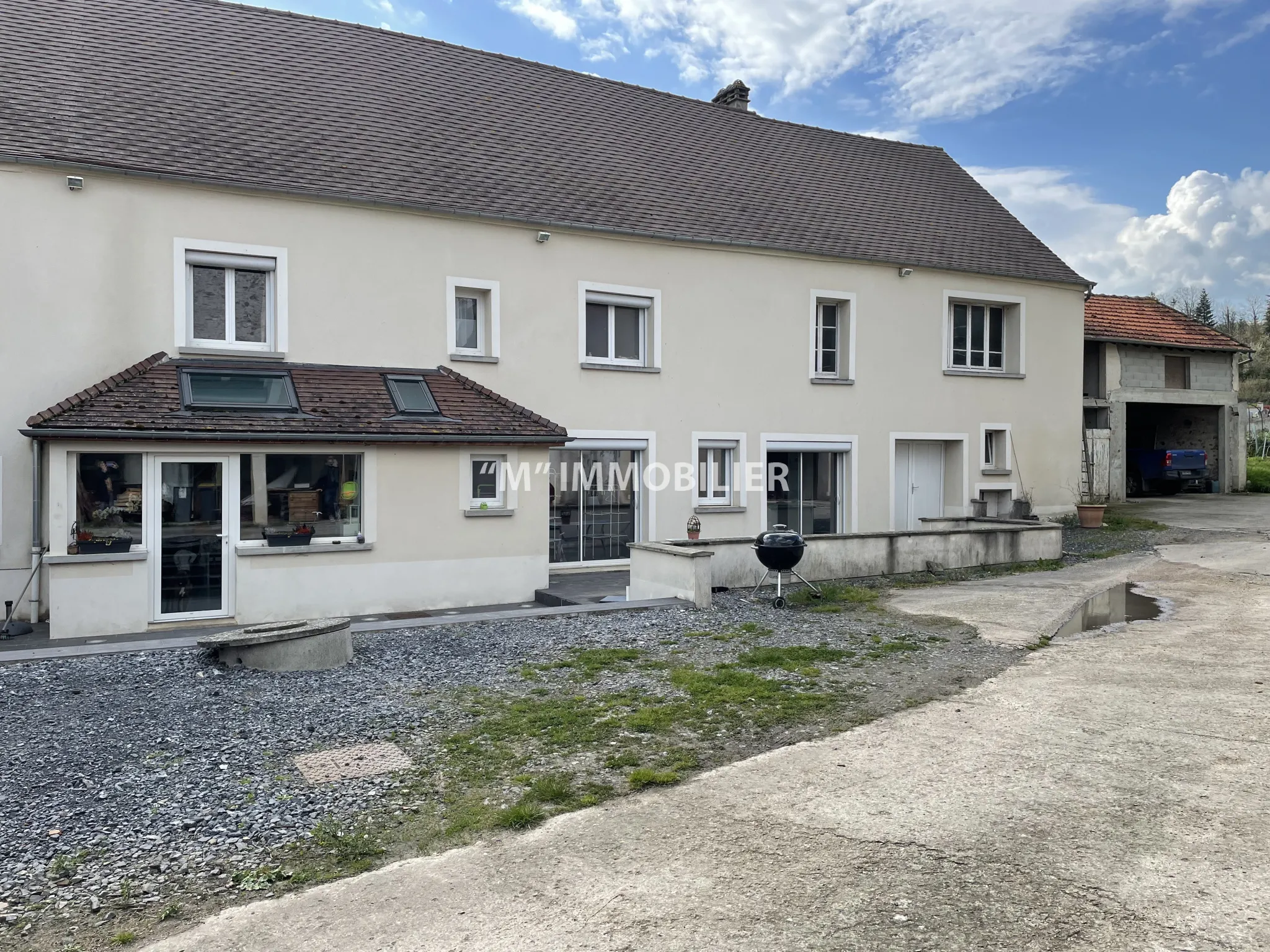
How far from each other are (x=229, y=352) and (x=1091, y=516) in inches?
696

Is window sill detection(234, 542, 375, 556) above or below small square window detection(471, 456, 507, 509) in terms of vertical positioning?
below

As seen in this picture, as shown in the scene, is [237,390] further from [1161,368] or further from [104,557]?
[1161,368]

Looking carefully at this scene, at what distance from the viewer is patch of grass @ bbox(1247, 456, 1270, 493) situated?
96.6 feet

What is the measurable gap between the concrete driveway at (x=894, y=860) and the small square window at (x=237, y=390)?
8.96 metres

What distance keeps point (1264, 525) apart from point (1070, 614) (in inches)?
453

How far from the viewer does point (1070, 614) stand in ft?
38.8

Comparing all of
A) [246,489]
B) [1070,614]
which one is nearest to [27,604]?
[246,489]

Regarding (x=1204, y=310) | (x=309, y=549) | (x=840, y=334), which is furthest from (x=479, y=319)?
(x=1204, y=310)

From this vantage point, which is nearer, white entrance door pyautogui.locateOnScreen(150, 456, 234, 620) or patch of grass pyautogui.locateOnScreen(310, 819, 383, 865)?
patch of grass pyautogui.locateOnScreen(310, 819, 383, 865)

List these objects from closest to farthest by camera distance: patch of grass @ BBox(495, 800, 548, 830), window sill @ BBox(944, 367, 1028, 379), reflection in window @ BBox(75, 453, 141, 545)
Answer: patch of grass @ BBox(495, 800, 548, 830) < reflection in window @ BBox(75, 453, 141, 545) < window sill @ BBox(944, 367, 1028, 379)

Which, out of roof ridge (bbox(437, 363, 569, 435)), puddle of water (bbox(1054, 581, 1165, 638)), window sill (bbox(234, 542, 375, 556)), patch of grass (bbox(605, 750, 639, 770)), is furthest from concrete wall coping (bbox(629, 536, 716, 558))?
patch of grass (bbox(605, 750, 639, 770))

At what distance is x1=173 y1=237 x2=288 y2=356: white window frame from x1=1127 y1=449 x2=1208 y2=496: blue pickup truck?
25.4 m

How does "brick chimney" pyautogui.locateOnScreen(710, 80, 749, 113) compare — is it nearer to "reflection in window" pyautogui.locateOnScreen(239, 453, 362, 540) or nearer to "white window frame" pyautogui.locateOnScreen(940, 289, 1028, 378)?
"white window frame" pyautogui.locateOnScreen(940, 289, 1028, 378)

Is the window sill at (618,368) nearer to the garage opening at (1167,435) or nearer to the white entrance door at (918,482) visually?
the white entrance door at (918,482)
